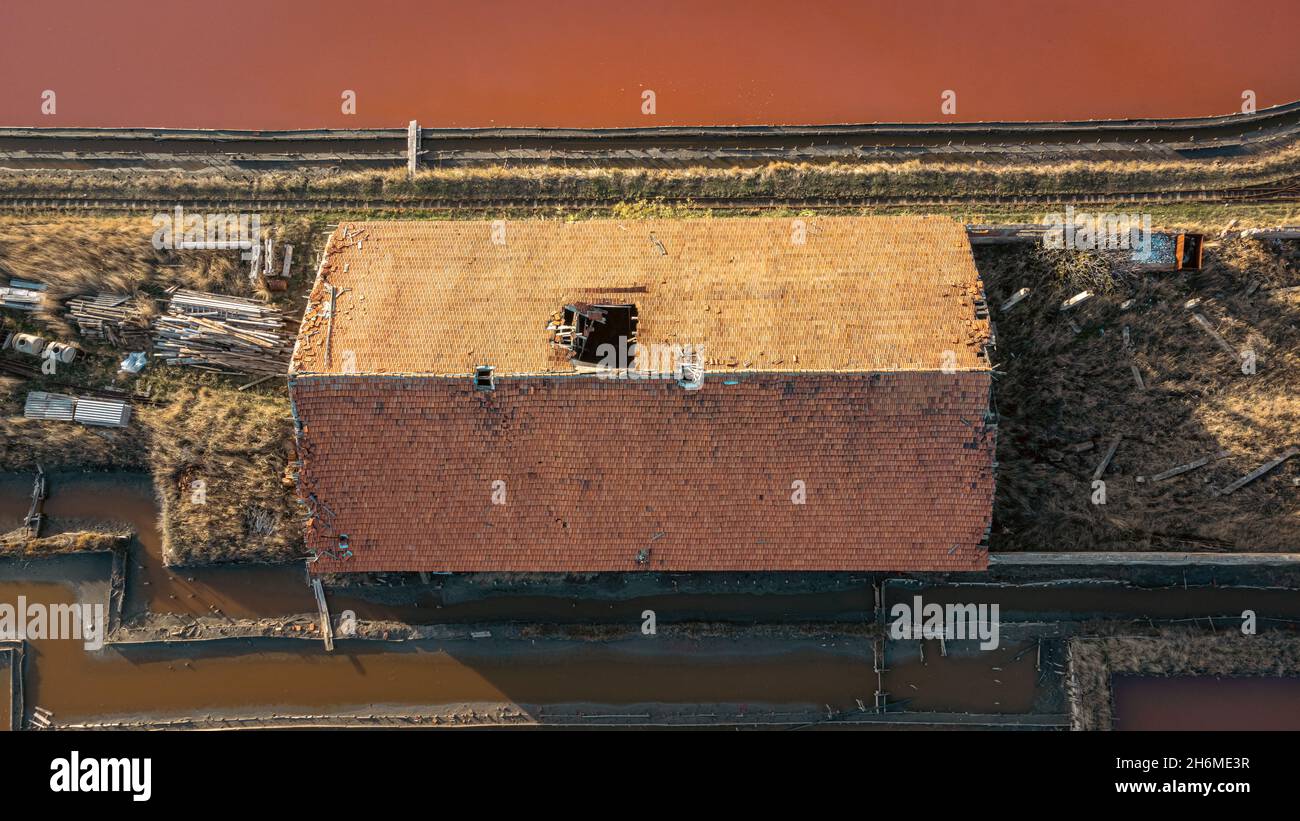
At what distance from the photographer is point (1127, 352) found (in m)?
19.0

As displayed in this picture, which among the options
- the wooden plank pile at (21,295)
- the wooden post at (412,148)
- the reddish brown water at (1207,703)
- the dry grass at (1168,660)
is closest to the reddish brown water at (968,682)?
the dry grass at (1168,660)

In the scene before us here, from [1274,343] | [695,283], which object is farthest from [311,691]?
[1274,343]

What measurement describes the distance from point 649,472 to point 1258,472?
1536 centimetres

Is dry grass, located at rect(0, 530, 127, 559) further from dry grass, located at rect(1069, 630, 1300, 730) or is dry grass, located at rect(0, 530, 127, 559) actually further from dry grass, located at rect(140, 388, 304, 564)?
dry grass, located at rect(1069, 630, 1300, 730)

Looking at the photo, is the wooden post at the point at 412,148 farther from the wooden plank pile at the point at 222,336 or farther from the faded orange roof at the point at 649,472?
the faded orange roof at the point at 649,472

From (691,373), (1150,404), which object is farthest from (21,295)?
(1150,404)

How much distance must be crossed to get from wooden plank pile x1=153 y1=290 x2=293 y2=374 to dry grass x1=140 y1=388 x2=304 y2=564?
835 millimetres

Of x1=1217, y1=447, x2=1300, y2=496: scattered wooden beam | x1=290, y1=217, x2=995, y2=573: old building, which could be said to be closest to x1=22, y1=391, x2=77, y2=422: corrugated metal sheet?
x1=290, y1=217, x2=995, y2=573: old building

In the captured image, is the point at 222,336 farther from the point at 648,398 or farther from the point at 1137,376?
the point at 1137,376

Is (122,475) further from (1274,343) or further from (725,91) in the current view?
(1274,343)

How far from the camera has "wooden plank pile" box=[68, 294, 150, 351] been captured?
1952 cm

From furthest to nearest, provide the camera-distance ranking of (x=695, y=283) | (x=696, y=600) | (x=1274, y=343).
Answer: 1. (x=696, y=600)
2. (x=1274, y=343)
3. (x=695, y=283)

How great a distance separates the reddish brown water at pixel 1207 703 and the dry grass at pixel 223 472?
870 inches

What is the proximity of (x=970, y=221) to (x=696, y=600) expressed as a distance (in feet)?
40.8
